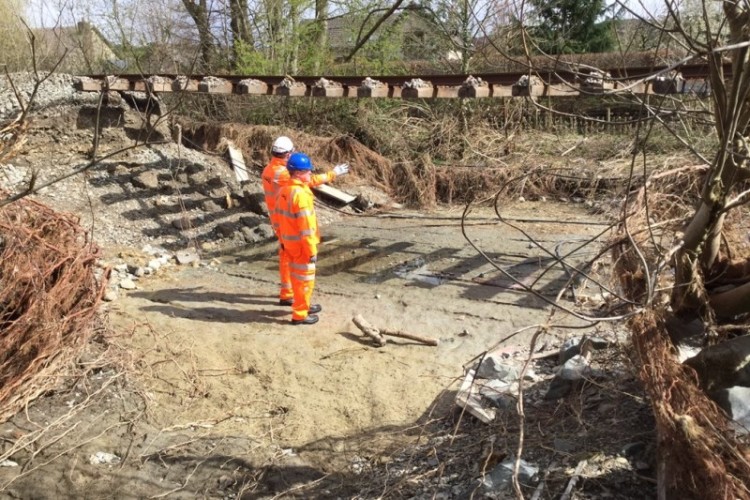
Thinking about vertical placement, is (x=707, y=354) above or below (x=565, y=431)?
above

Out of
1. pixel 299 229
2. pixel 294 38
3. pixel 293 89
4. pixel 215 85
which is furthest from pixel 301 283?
pixel 294 38

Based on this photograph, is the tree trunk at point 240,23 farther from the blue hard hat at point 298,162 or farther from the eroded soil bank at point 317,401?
the blue hard hat at point 298,162

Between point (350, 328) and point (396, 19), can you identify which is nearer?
point (350, 328)

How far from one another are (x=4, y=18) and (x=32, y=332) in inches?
685

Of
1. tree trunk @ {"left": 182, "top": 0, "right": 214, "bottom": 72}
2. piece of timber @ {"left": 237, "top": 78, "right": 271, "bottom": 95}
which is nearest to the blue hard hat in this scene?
piece of timber @ {"left": 237, "top": 78, "right": 271, "bottom": 95}

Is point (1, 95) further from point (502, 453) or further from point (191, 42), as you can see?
point (502, 453)

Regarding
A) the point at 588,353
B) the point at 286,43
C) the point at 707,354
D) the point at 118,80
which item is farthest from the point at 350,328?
the point at 286,43

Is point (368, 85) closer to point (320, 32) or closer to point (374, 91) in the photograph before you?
point (374, 91)

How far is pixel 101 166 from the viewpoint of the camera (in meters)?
12.5

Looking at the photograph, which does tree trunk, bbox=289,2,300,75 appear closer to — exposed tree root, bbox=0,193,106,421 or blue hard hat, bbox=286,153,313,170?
blue hard hat, bbox=286,153,313,170

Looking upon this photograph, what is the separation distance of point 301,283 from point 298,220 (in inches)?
28.4

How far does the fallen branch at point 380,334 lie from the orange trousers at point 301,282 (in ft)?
2.16

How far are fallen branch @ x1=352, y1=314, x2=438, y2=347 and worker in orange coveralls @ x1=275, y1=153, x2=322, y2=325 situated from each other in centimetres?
72

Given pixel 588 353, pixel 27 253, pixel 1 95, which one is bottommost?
pixel 588 353
